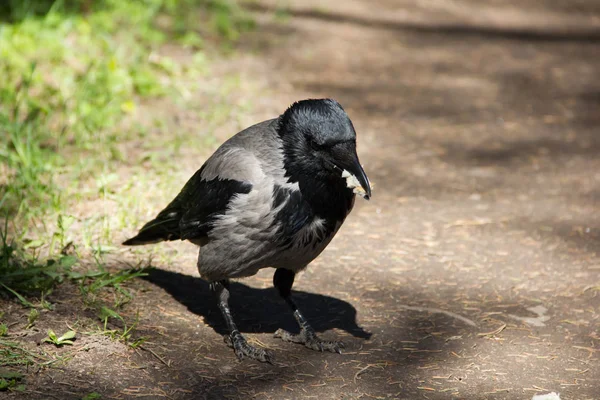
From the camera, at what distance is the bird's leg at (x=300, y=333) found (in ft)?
14.1

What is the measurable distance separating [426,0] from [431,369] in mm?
10925

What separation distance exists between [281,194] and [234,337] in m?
0.87

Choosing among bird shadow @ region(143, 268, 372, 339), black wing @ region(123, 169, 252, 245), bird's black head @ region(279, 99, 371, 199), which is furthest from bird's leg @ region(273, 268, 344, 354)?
bird's black head @ region(279, 99, 371, 199)

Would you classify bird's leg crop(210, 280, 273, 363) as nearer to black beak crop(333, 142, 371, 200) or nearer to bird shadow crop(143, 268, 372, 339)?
bird shadow crop(143, 268, 372, 339)

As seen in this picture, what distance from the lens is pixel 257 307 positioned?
482 cm

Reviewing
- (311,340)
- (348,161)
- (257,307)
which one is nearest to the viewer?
(348,161)

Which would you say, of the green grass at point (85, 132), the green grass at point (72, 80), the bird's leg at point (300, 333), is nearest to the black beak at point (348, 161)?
the bird's leg at point (300, 333)

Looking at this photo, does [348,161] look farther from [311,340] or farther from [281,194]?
[311,340]

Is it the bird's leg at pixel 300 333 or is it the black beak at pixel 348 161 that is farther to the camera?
the bird's leg at pixel 300 333

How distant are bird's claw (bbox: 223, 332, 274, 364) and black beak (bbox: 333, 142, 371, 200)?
1.05m

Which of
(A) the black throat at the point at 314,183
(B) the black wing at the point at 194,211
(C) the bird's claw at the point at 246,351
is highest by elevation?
(A) the black throat at the point at 314,183

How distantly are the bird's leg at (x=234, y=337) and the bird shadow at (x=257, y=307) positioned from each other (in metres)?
0.17

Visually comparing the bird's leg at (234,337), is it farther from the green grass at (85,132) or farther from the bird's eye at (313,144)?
the bird's eye at (313,144)

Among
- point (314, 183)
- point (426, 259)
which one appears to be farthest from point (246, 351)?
point (426, 259)
